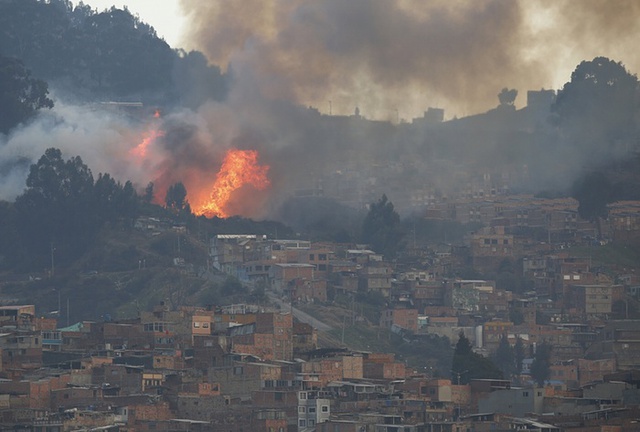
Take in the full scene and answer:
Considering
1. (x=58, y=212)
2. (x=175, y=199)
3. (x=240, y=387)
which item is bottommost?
(x=240, y=387)

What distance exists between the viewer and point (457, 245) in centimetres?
15862

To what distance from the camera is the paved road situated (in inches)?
5290

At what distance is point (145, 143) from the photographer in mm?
163250

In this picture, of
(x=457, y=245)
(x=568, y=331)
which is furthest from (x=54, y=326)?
(x=457, y=245)

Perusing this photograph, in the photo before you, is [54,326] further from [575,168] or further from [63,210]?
[575,168]

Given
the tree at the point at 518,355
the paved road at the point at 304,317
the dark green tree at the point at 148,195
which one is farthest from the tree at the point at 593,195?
the paved road at the point at 304,317

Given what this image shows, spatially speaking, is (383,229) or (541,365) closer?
(541,365)

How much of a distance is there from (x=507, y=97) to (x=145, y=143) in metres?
31.0

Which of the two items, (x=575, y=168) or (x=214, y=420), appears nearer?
(x=214, y=420)

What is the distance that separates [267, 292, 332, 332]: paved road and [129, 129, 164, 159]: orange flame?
24705 mm

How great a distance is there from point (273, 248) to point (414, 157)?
32256mm

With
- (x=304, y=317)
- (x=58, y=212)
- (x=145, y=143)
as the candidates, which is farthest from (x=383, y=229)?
(x=304, y=317)

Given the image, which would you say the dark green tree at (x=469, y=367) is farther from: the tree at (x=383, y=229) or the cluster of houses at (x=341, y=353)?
the tree at (x=383, y=229)

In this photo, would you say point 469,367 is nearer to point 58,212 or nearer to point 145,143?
point 58,212
